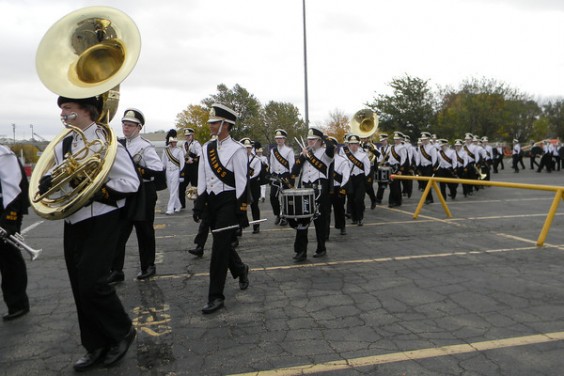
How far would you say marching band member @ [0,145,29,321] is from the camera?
13.9ft

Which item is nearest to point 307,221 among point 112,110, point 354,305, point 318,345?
point 354,305

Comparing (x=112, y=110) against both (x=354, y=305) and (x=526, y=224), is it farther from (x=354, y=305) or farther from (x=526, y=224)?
(x=526, y=224)

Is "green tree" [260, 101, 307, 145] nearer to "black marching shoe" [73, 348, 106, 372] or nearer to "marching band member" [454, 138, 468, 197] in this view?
"marching band member" [454, 138, 468, 197]

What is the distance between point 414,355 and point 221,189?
244cm

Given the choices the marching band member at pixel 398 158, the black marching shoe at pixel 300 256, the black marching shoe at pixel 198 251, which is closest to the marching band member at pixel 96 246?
the black marching shoe at pixel 300 256

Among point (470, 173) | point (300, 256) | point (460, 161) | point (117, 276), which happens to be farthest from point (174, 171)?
point (470, 173)

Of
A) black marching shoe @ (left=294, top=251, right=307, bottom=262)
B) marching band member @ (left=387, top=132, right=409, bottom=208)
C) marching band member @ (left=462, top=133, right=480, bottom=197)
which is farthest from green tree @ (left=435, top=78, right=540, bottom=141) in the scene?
black marching shoe @ (left=294, top=251, right=307, bottom=262)

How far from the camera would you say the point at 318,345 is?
12.5 feet

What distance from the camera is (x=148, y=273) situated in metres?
6.00

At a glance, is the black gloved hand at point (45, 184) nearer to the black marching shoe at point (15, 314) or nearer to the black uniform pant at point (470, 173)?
the black marching shoe at point (15, 314)

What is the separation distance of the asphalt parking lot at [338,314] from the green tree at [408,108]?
37.6 meters

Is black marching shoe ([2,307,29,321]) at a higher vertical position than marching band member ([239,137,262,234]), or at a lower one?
lower

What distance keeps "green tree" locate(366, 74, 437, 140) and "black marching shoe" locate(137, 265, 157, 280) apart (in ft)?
132

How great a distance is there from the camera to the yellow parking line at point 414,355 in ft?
11.1
